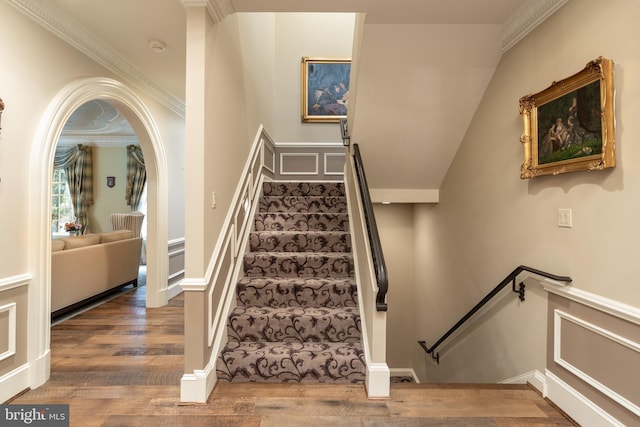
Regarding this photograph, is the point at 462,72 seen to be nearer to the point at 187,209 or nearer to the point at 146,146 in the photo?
the point at 187,209

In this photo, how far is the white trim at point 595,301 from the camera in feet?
5.06

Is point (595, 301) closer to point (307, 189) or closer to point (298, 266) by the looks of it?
point (298, 266)

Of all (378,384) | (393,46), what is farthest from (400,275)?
(393,46)

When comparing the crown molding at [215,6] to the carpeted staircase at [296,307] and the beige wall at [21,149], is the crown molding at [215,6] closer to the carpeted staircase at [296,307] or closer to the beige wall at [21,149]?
the beige wall at [21,149]

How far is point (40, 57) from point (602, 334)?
3.84 metres

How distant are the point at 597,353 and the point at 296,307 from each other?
1932mm

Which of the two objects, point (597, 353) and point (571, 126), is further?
point (571, 126)

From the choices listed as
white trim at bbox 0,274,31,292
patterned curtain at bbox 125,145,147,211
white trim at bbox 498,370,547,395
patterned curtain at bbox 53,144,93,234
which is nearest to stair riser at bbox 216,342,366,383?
white trim at bbox 498,370,547,395

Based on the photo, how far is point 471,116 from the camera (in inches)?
117

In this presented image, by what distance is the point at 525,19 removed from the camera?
223 centimetres

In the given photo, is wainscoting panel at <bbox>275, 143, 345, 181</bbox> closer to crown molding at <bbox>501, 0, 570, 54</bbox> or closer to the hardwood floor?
crown molding at <bbox>501, 0, 570, 54</bbox>

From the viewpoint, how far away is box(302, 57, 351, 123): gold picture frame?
526cm

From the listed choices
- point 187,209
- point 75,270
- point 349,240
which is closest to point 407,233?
point 349,240

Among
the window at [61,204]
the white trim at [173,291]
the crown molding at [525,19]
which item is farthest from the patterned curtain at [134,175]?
the crown molding at [525,19]
